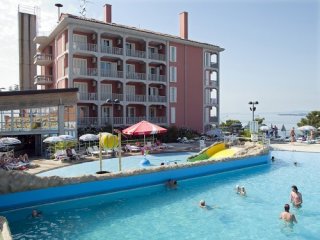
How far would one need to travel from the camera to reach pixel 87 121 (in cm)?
3133

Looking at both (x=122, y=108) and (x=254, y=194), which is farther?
(x=122, y=108)

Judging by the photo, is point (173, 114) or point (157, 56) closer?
point (157, 56)

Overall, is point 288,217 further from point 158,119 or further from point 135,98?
point 158,119

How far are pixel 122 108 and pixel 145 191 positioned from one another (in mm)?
19863

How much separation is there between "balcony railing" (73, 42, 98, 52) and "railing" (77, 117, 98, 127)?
6.67 metres

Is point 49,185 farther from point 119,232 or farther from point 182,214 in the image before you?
point 182,214

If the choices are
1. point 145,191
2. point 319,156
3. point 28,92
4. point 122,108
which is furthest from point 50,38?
point 319,156

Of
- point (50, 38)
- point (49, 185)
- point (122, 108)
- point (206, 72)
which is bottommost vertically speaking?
point (49, 185)

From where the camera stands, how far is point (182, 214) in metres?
11.7

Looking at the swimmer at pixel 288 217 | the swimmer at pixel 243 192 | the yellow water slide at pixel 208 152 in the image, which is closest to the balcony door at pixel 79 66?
the yellow water slide at pixel 208 152

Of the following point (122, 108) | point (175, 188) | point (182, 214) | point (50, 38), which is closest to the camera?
point (182, 214)

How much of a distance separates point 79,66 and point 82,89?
7.40 ft

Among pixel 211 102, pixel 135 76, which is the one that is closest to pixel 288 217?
pixel 135 76

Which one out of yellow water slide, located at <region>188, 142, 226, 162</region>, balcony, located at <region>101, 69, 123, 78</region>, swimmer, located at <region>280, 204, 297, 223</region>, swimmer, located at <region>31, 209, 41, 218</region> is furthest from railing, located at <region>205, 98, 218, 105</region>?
swimmer, located at <region>31, 209, 41, 218</region>
